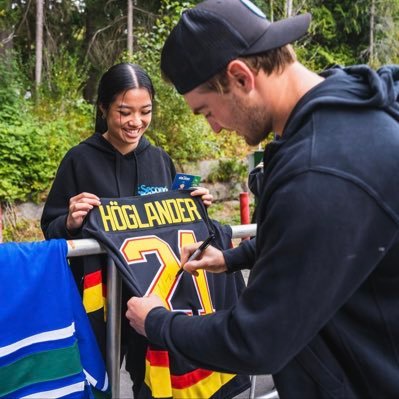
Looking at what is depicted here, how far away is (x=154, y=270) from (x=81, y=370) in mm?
487

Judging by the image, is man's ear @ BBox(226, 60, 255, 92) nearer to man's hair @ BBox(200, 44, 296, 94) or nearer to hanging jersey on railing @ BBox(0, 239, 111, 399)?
man's hair @ BBox(200, 44, 296, 94)

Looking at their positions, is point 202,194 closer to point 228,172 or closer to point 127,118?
point 127,118

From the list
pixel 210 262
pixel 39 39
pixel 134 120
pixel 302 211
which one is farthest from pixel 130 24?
pixel 302 211

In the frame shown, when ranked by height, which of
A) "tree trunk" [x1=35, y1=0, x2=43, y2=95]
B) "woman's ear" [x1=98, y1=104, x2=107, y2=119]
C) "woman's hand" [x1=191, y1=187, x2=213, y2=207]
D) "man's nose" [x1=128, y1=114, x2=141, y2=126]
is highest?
"tree trunk" [x1=35, y1=0, x2=43, y2=95]

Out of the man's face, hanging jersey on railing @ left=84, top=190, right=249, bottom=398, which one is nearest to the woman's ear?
hanging jersey on railing @ left=84, top=190, right=249, bottom=398

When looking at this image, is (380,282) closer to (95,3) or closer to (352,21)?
(95,3)

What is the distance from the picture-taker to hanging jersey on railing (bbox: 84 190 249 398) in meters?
2.02

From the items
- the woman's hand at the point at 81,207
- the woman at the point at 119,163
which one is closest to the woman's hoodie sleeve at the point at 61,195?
the woman at the point at 119,163

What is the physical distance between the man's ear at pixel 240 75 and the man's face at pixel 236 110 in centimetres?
2

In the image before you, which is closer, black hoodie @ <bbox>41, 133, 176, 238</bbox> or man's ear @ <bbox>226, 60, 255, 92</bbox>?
man's ear @ <bbox>226, 60, 255, 92</bbox>

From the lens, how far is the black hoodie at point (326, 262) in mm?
1037

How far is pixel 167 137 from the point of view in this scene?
10.1 m

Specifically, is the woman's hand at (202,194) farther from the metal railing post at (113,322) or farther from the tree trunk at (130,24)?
the tree trunk at (130,24)

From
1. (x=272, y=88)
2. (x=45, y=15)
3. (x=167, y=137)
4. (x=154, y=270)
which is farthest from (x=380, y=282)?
(x=45, y=15)
